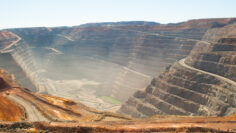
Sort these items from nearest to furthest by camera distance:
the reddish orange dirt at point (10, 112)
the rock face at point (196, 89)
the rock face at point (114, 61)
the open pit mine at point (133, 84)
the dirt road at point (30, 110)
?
the open pit mine at point (133, 84)
the reddish orange dirt at point (10, 112)
the dirt road at point (30, 110)
the rock face at point (196, 89)
the rock face at point (114, 61)

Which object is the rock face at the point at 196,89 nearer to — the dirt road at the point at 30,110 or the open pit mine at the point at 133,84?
the open pit mine at the point at 133,84

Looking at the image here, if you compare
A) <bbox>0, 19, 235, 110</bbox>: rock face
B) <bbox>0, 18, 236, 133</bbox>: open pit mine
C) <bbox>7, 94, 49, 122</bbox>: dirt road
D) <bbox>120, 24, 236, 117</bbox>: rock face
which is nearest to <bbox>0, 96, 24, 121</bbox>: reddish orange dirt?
<bbox>0, 18, 236, 133</bbox>: open pit mine

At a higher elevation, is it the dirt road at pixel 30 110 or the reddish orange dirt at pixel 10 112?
the reddish orange dirt at pixel 10 112

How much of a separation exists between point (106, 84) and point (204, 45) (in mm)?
59270

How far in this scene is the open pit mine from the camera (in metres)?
25.6

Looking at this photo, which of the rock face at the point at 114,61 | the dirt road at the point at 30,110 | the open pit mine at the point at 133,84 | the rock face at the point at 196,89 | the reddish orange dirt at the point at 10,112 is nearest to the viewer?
the open pit mine at the point at 133,84

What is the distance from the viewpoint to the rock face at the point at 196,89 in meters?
57.1

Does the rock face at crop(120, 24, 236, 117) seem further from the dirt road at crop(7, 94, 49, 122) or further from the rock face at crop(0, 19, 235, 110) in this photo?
the dirt road at crop(7, 94, 49, 122)

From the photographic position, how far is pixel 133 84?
12281cm

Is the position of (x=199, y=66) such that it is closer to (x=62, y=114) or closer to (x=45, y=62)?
(x=62, y=114)

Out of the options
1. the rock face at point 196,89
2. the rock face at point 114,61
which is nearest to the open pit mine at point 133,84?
the rock face at point 196,89

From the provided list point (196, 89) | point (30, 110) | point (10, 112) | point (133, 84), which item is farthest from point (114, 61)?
point (10, 112)

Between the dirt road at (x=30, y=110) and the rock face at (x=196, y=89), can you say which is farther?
the rock face at (x=196, y=89)

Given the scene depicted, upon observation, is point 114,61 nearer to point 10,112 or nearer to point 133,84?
point 133,84
